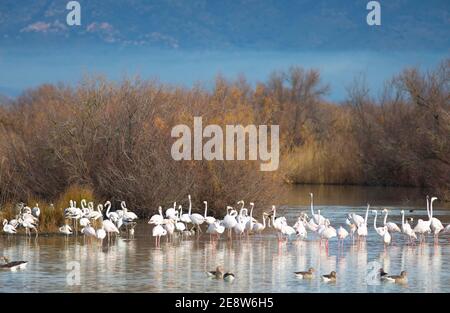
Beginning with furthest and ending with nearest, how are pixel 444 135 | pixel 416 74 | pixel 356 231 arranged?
pixel 416 74
pixel 444 135
pixel 356 231

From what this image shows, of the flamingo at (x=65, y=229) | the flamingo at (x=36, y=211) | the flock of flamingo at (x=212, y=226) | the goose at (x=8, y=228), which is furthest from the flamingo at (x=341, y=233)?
the goose at (x=8, y=228)

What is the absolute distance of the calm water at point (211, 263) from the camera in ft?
52.7

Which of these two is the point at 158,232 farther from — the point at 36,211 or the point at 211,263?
the point at 36,211

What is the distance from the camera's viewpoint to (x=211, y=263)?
18.6 metres

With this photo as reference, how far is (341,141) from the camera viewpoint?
1871 inches

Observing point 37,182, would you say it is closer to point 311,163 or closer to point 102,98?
point 102,98

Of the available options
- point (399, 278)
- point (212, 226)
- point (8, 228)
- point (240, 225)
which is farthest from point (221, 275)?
point (8, 228)

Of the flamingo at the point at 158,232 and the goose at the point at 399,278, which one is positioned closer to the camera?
the goose at the point at 399,278

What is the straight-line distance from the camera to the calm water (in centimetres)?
1608

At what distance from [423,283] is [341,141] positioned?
1230 inches

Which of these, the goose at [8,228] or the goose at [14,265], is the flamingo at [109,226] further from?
the goose at [14,265]

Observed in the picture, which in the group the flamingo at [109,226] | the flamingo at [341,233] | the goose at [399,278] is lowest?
the goose at [399,278]
